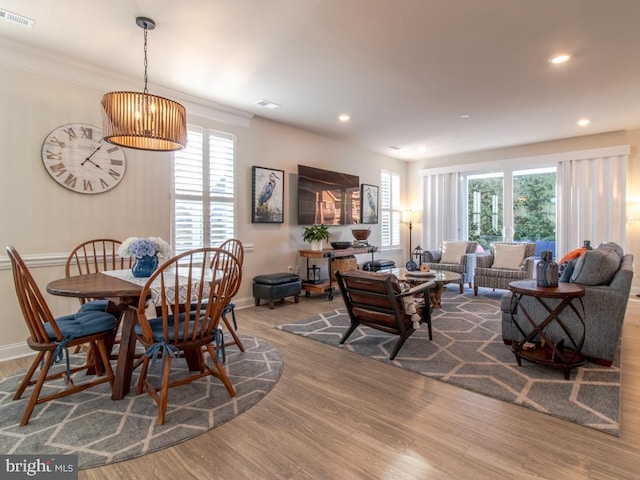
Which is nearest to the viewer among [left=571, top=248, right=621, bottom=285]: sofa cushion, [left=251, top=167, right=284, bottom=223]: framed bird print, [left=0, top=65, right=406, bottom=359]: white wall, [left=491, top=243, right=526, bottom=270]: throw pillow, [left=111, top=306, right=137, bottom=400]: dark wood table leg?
[left=111, top=306, right=137, bottom=400]: dark wood table leg

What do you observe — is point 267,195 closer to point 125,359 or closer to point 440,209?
point 125,359

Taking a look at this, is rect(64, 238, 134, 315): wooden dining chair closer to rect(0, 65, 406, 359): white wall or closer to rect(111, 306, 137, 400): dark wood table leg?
rect(0, 65, 406, 359): white wall

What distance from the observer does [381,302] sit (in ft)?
10.1

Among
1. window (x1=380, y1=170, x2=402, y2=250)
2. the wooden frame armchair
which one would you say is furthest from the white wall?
window (x1=380, y1=170, x2=402, y2=250)

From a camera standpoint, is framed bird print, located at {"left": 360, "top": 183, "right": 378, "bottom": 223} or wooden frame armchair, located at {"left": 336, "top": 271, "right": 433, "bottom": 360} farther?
framed bird print, located at {"left": 360, "top": 183, "right": 378, "bottom": 223}

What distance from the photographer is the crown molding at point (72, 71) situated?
3.06 m

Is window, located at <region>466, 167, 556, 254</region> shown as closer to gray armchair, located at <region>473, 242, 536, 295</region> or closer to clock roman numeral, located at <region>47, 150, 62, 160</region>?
gray armchair, located at <region>473, 242, 536, 295</region>

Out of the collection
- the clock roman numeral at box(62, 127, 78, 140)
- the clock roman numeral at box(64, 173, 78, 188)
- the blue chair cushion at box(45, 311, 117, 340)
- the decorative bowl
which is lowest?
the blue chair cushion at box(45, 311, 117, 340)

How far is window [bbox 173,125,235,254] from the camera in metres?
4.27

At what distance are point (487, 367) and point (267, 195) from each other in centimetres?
357

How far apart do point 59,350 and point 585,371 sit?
3.71 m

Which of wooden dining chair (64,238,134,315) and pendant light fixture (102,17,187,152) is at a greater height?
pendant light fixture (102,17,187,152)

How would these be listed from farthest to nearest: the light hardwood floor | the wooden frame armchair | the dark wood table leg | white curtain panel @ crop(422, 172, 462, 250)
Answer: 1. white curtain panel @ crop(422, 172, 462, 250)
2. the wooden frame armchair
3. the dark wood table leg
4. the light hardwood floor

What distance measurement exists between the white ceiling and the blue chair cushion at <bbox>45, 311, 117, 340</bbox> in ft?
7.32
